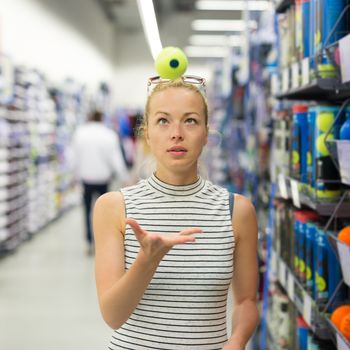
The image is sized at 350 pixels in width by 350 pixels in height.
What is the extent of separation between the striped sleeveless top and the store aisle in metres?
3.22

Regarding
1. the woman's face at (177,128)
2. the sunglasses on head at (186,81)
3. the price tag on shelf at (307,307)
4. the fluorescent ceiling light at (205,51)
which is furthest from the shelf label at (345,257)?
the fluorescent ceiling light at (205,51)

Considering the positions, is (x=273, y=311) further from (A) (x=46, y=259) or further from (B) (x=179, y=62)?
(A) (x=46, y=259)

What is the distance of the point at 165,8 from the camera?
20969 millimetres

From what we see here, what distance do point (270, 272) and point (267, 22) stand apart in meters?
2.15

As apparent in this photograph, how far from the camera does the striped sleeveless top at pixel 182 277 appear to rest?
1861 mm

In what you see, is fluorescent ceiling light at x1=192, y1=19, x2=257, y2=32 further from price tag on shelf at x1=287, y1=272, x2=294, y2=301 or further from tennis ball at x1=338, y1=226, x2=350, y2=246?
tennis ball at x1=338, y1=226, x2=350, y2=246

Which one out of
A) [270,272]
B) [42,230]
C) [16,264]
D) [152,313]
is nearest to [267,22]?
[270,272]

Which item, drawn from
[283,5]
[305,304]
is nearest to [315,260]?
[305,304]

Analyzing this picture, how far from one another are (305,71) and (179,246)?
1.19m

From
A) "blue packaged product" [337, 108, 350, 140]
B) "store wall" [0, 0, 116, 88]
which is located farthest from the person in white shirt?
"blue packaged product" [337, 108, 350, 140]

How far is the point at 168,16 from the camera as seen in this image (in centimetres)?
2167

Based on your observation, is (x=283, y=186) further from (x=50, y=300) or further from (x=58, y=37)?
(x=58, y=37)

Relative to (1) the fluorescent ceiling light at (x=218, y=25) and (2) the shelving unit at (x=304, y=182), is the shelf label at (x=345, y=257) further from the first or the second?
(1) the fluorescent ceiling light at (x=218, y=25)

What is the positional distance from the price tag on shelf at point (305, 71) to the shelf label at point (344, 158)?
482 millimetres
